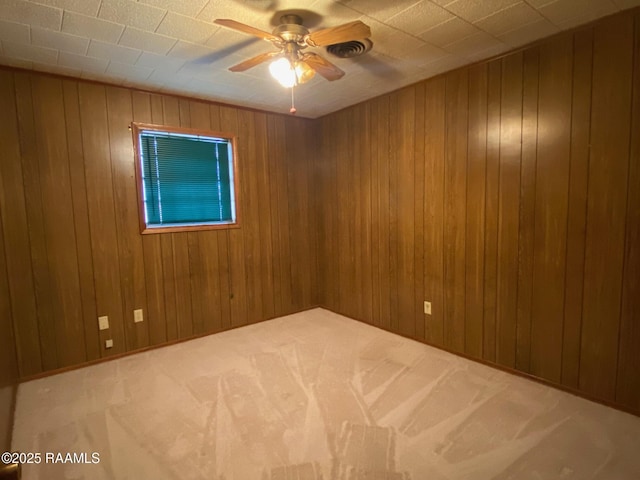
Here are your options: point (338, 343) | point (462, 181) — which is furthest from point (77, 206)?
point (462, 181)

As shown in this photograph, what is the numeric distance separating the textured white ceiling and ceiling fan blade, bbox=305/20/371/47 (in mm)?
222

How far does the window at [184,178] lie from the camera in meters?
3.17

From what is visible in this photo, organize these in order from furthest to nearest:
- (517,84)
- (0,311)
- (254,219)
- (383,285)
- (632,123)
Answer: (254,219), (383,285), (517,84), (0,311), (632,123)

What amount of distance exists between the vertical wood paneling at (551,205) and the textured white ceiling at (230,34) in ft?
0.90

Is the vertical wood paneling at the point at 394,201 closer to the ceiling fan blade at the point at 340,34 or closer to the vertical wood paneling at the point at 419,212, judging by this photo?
the vertical wood paneling at the point at 419,212

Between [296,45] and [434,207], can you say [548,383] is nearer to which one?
[434,207]

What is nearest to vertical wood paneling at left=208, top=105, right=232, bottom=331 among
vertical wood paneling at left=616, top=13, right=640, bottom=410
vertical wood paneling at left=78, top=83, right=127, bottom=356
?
vertical wood paneling at left=78, top=83, right=127, bottom=356

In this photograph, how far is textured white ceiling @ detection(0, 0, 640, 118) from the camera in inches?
73.5

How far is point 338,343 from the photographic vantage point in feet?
10.7

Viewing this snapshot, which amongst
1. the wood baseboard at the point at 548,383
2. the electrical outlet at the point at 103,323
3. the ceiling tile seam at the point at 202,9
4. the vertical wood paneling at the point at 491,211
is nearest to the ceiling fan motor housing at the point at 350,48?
the ceiling tile seam at the point at 202,9

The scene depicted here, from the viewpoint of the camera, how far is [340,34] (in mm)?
1731

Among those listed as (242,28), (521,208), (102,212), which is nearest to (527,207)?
(521,208)

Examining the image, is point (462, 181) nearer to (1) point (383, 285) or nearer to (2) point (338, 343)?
(1) point (383, 285)

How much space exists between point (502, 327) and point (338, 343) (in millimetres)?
1430
